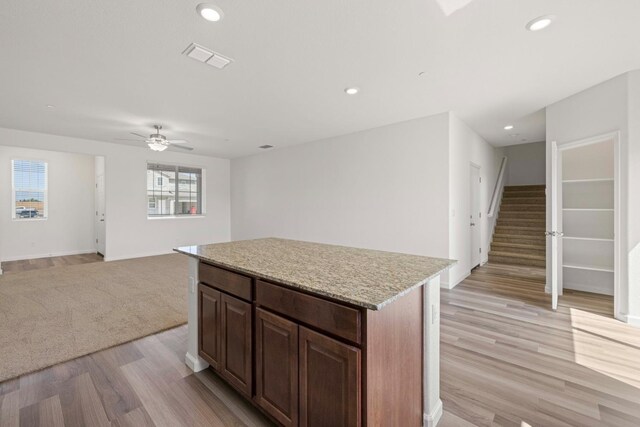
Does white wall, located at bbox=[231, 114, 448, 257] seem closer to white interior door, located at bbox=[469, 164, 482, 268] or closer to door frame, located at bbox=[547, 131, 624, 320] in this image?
door frame, located at bbox=[547, 131, 624, 320]

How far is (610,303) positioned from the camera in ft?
11.5

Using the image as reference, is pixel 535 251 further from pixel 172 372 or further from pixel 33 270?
pixel 33 270

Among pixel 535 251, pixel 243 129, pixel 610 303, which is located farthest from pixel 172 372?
pixel 535 251

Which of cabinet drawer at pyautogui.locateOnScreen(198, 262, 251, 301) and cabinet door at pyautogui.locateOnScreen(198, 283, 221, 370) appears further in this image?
cabinet door at pyautogui.locateOnScreen(198, 283, 221, 370)

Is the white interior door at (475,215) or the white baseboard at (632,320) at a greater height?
the white interior door at (475,215)

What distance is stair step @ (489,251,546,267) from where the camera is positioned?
18.1 ft

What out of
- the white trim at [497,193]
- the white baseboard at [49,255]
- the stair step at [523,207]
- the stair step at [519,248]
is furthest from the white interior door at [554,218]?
the white baseboard at [49,255]

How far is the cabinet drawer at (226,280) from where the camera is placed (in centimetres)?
168

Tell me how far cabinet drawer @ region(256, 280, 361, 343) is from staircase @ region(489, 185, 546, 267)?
19.4ft

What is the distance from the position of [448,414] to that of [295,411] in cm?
98

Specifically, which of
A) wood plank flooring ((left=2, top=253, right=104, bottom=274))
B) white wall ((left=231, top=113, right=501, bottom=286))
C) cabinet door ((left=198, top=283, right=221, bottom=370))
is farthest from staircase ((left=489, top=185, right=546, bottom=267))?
wood plank flooring ((left=2, top=253, right=104, bottom=274))

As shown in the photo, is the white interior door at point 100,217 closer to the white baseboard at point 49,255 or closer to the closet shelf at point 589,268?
the white baseboard at point 49,255

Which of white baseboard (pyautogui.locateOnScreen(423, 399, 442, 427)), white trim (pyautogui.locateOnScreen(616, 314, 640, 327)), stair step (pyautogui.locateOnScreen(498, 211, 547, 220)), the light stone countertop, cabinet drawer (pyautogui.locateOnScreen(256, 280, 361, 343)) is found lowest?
white baseboard (pyautogui.locateOnScreen(423, 399, 442, 427))

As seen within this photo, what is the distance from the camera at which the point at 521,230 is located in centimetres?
636
